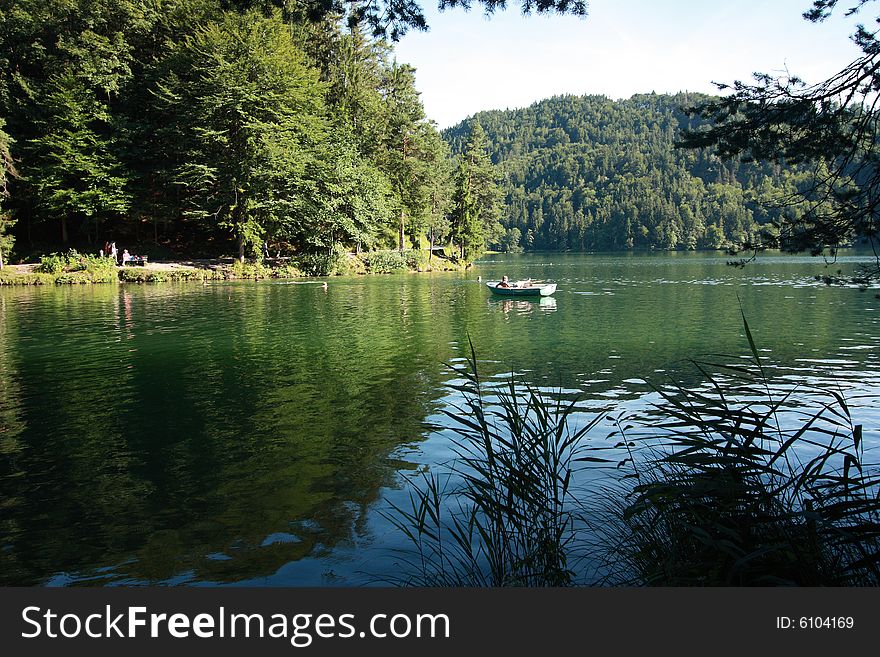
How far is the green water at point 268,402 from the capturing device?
675 cm

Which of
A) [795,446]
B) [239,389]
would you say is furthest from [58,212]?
[795,446]

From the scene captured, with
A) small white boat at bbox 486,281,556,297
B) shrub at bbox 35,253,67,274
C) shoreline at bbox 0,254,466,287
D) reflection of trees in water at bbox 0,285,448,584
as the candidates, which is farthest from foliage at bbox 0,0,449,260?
reflection of trees in water at bbox 0,285,448,584

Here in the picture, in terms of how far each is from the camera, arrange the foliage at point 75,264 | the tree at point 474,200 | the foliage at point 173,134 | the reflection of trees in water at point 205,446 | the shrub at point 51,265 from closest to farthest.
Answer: the reflection of trees in water at point 205,446
the shrub at point 51,265
the foliage at point 75,264
the foliage at point 173,134
the tree at point 474,200

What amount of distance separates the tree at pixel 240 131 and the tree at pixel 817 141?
48586 millimetres

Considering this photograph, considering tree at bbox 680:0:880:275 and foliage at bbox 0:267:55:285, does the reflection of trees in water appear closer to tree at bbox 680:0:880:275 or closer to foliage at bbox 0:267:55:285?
tree at bbox 680:0:880:275

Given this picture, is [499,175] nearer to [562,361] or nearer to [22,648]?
[562,361]

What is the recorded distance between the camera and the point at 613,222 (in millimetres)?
176375

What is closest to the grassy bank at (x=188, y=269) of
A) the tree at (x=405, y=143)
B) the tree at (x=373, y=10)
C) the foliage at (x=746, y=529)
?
the tree at (x=405, y=143)

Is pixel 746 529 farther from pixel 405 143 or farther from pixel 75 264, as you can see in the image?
pixel 405 143

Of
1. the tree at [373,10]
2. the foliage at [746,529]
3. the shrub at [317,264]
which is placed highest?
the tree at [373,10]

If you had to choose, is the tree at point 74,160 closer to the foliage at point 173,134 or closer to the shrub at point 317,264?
the foliage at point 173,134

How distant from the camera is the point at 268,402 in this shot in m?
13.2

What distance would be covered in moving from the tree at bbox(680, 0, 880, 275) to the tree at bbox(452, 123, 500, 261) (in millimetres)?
77547

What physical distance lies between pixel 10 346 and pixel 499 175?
275ft
